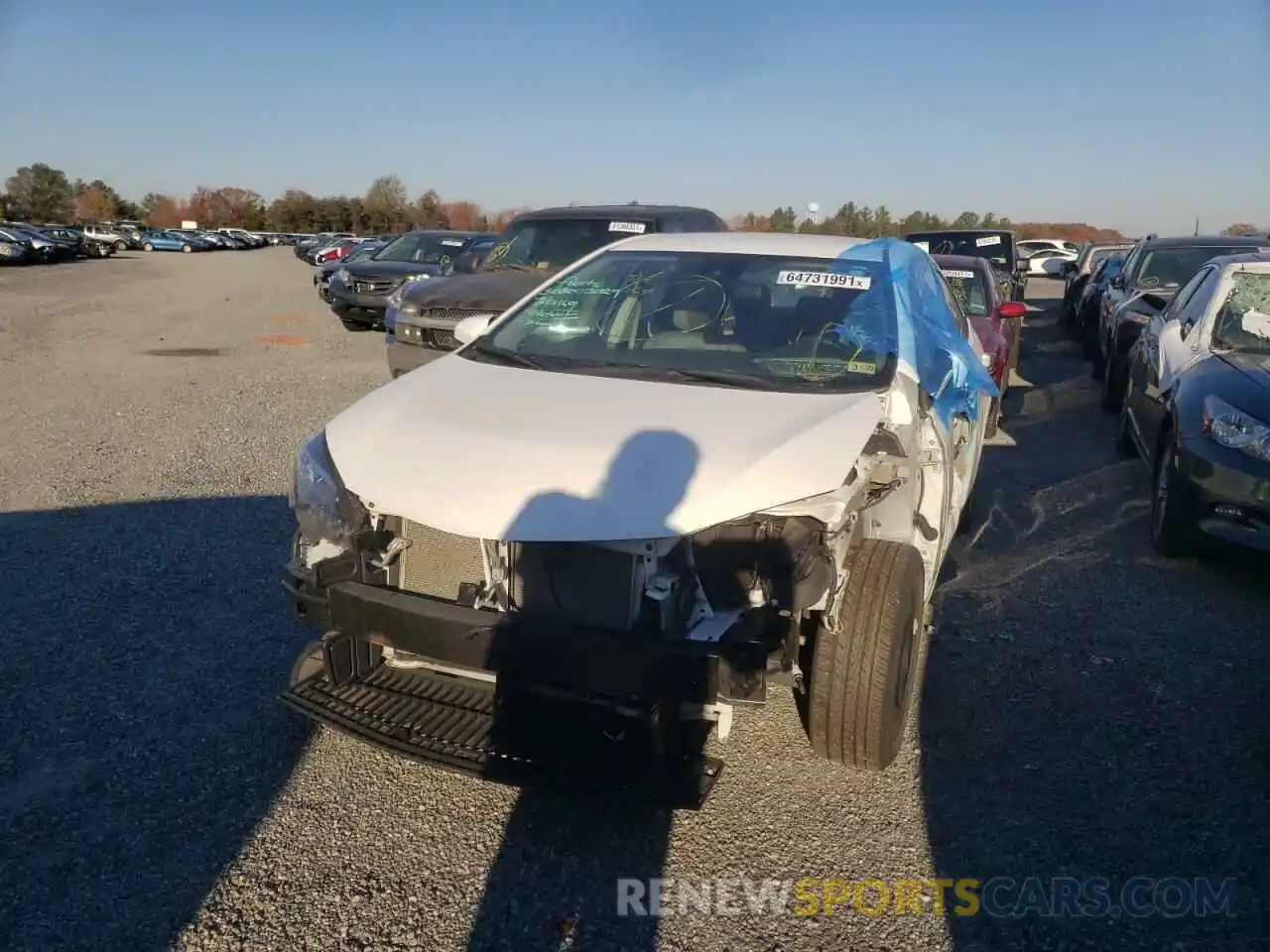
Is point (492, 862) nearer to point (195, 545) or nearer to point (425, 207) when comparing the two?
point (195, 545)

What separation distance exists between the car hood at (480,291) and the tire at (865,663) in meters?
6.47

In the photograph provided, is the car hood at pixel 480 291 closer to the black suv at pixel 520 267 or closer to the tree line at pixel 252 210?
the black suv at pixel 520 267

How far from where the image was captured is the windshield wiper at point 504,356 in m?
4.01

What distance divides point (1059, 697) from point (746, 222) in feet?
108

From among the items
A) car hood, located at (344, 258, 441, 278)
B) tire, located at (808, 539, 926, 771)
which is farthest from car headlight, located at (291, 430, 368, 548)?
car hood, located at (344, 258, 441, 278)

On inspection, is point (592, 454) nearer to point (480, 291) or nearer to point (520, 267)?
point (480, 291)

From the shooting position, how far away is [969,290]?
30.4 feet

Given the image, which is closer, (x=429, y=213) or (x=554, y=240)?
(x=554, y=240)

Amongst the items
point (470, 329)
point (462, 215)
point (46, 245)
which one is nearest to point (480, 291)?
point (470, 329)

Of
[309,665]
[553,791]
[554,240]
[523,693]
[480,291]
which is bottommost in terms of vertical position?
[553,791]

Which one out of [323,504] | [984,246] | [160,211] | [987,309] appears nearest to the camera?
[323,504]

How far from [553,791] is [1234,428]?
3.99 m

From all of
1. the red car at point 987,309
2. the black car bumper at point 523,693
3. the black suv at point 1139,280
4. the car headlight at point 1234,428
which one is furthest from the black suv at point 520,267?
the black car bumper at point 523,693

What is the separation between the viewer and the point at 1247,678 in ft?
13.3
